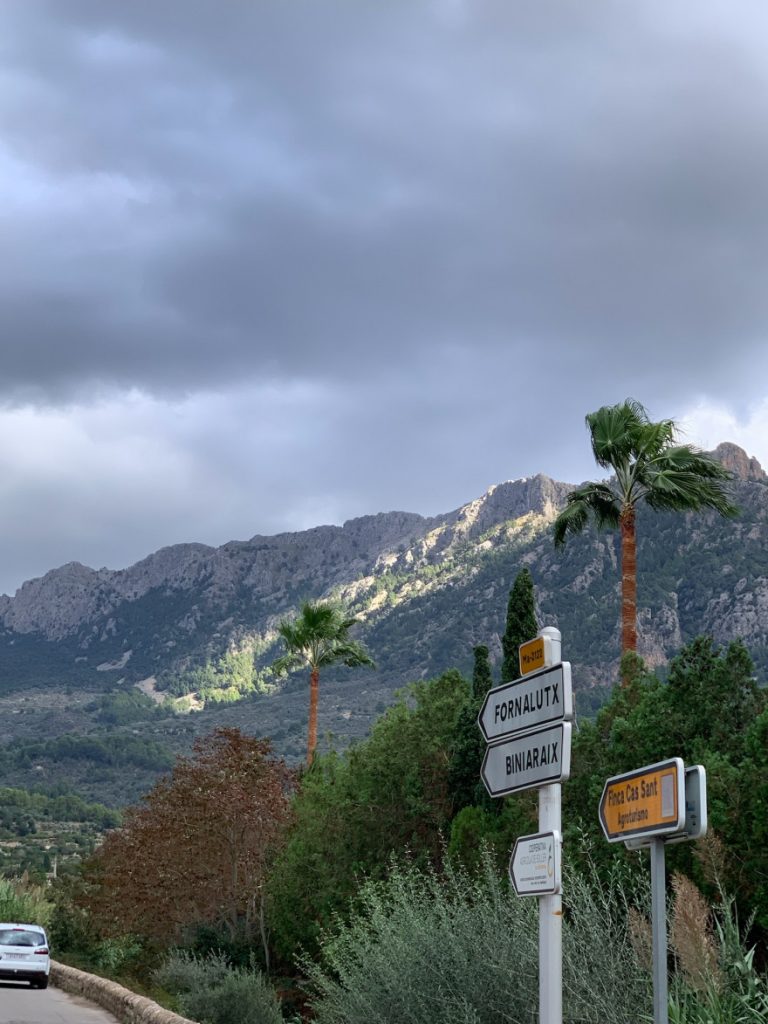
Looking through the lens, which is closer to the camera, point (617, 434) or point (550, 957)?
point (550, 957)

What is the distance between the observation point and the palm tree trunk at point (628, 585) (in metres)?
24.8

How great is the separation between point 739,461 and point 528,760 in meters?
188

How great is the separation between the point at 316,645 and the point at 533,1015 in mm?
40411

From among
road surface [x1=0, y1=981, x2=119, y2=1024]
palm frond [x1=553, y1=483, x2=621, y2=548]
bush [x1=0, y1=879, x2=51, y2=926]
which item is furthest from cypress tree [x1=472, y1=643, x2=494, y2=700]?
bush [x1=0, y1=879, x2=51, y2=926]

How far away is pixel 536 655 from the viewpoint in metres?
7.26

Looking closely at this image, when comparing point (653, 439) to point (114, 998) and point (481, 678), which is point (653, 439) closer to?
point (481, 678)

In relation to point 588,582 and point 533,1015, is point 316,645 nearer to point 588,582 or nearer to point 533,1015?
point 533,1015

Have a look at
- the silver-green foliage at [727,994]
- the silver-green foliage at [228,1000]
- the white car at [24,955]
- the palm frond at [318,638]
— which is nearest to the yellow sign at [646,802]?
the silver-green foliage at [727,994]

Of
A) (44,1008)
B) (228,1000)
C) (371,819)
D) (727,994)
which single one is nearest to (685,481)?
(371,819)

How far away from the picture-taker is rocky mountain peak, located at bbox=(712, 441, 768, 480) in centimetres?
18350

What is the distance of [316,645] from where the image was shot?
51031mm

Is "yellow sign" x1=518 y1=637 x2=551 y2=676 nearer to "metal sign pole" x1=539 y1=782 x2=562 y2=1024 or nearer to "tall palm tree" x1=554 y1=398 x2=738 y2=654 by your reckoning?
"metal sign pole" x1=539 y1=782 x2=562 y2=1024

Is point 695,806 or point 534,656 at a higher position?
point 534,656

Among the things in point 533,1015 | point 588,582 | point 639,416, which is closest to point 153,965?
point 639,416
